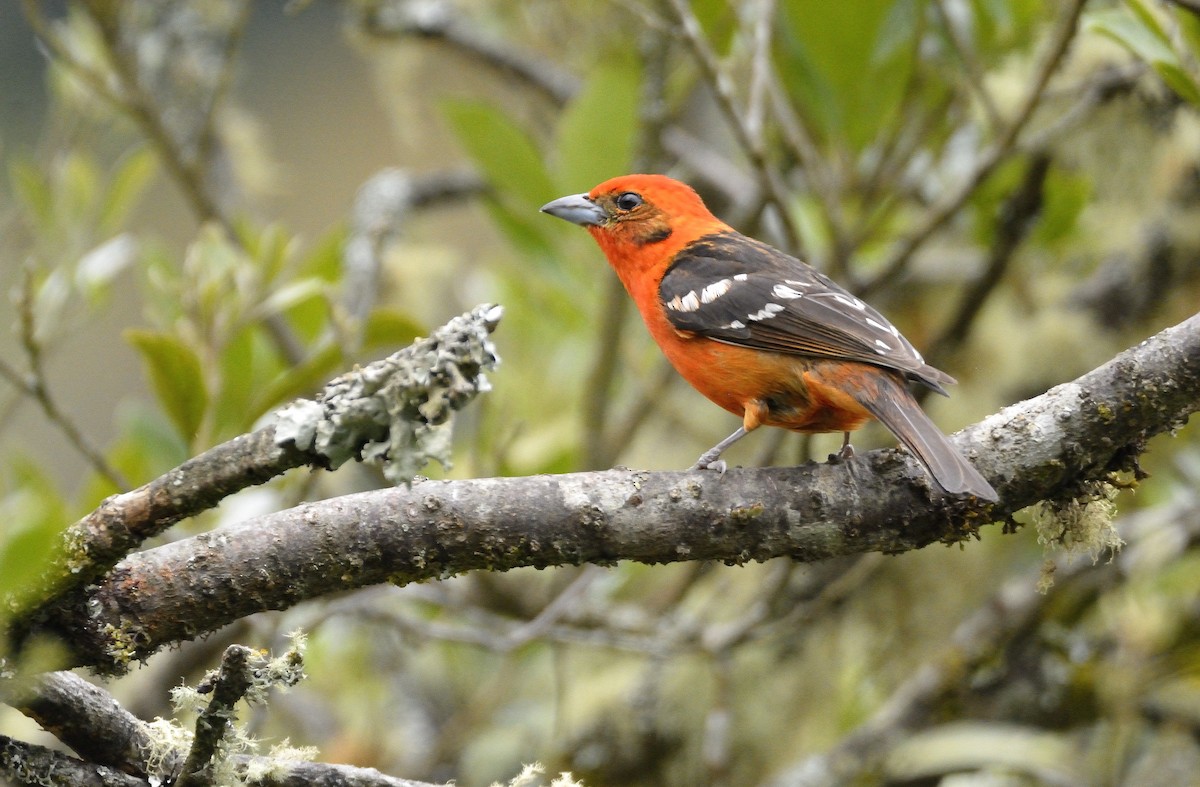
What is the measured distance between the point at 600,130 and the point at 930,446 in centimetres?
252

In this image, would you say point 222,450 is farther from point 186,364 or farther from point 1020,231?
point 1020,231

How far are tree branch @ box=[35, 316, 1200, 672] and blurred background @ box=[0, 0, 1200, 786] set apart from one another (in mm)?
928

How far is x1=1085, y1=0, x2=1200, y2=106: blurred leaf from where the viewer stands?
9.23ft

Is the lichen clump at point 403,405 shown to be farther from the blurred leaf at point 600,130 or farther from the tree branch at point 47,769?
the blurred leaf at point 600,130

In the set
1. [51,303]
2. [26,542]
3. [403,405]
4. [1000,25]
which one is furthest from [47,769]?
[1000,25]

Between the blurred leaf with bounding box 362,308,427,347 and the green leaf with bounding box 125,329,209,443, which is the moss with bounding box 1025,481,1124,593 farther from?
the green leaf with bounding box 125,329,209,443

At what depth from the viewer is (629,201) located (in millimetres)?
4094

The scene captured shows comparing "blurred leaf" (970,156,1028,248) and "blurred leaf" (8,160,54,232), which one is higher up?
"blurred leaf" (8,160,54,232)

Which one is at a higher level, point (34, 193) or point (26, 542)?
point (34, 193)

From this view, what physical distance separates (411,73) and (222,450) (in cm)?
500

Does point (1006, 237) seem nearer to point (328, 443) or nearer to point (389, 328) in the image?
point (389, 328)

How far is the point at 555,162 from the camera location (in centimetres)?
483

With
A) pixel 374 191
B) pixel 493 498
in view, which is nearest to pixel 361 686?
pixel 374 191

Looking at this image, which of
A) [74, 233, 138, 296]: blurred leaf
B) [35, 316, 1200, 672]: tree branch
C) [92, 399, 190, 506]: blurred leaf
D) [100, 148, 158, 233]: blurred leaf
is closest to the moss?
[35, 316, 1200, 672]: tree branch
